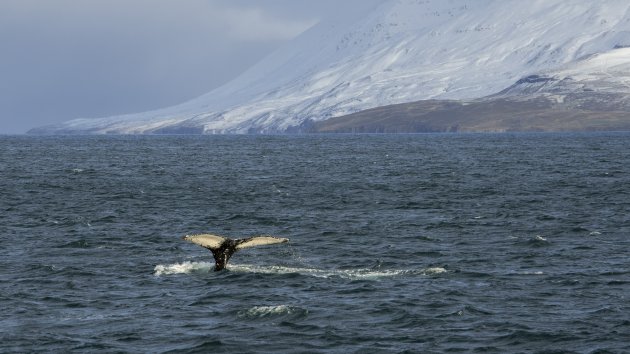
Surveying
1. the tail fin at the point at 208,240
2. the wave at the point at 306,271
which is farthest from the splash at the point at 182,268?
the tail fin at the point at 208,240

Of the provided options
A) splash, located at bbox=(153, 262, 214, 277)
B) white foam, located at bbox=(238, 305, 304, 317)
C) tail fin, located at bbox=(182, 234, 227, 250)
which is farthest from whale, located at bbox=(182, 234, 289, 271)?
white foam, located at bbox=(238, 305, 304, 317)

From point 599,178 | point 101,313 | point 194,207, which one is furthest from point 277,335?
point 599,178

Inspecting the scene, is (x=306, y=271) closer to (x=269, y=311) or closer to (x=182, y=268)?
(x=182, y=268)

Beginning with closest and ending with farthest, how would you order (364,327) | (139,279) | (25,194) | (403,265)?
(364,327), (139,279), (403,265), (25,194)

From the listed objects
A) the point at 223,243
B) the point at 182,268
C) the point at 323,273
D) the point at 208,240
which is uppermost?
the point at 208,240

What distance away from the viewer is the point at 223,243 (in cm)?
4625

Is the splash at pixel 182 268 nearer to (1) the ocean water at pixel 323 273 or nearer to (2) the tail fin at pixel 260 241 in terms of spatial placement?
(1) the ocean water at pixel 323 273

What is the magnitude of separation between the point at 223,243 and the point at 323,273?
4.19 m

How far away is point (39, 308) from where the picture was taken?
39.8 metres

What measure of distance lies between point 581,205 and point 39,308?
4476 centimetres

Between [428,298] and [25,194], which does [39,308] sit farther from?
[25,194]

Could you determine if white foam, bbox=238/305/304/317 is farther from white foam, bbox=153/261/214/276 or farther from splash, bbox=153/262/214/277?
white foam, bbox=153/261/214/276

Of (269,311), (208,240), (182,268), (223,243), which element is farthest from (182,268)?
(269,311)

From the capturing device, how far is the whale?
4381cm
